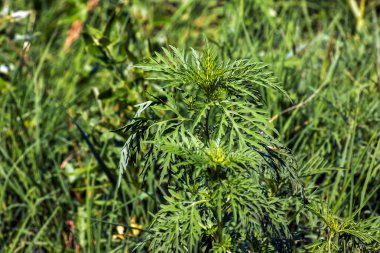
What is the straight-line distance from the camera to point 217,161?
166 centimetres

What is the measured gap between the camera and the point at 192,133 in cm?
174

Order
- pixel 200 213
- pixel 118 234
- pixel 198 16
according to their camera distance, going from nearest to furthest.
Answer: pixel 200 213, pixel 118 234, pixel 198 16

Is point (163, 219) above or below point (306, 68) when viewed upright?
above

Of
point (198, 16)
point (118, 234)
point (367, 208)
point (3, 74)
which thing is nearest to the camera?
point (118, 234)

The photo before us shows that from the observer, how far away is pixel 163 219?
178 centimetres

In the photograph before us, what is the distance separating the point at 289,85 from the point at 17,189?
1.43 meters

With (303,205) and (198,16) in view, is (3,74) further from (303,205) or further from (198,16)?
(303,205)

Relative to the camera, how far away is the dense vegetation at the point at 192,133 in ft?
5.60

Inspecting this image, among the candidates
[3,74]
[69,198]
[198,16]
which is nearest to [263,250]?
[69,198]

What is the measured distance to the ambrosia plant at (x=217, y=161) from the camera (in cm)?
163

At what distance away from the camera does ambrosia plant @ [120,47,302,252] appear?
1635 mm

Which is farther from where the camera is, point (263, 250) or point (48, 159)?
point (48, 159)

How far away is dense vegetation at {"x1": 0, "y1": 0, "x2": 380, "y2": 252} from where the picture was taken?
171 cm

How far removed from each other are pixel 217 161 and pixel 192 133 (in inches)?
5.2
